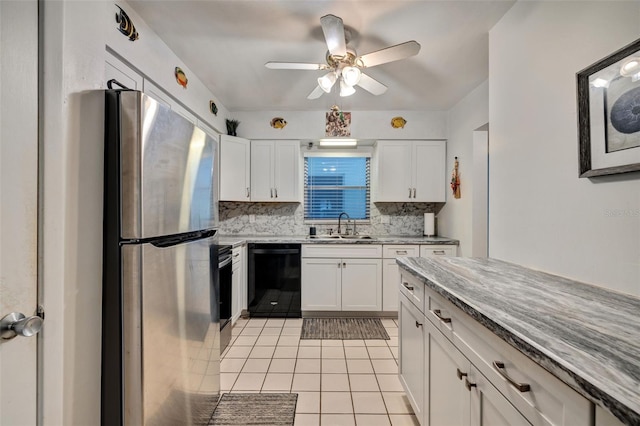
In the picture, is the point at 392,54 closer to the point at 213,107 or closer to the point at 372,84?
the point at 372,84

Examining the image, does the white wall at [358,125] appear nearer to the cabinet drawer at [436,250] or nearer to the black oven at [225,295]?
the cabinet drawer at [436,250]

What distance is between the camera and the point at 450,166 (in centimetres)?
353

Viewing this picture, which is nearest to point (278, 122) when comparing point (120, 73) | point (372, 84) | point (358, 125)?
point (358, 125)

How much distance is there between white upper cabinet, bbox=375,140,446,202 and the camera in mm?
3656

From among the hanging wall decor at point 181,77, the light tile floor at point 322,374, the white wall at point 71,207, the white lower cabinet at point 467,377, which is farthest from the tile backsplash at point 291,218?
the white wall at point 71,207

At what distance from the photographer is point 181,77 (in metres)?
2.41

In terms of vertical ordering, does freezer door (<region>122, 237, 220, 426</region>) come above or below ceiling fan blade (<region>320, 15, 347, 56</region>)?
below

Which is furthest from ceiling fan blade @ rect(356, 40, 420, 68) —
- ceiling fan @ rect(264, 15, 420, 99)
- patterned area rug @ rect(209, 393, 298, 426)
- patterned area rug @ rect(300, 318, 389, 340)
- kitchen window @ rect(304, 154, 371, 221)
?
patterned area rug @ rect(300, 318, 389, 340)

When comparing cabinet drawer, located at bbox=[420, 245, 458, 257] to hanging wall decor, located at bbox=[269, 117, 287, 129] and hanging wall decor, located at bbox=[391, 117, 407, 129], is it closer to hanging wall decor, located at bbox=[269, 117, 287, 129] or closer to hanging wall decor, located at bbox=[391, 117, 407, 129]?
hanging wall decor, located at bbox=[391, 117, 407, 129]

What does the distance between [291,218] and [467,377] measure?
3149 millimetres

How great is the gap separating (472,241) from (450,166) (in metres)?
1.06

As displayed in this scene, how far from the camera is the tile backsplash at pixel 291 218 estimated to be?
3938mm

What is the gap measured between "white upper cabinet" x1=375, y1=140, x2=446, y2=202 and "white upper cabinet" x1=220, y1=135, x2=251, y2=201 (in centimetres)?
174

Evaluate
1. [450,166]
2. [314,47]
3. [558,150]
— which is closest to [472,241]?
[450,166]
